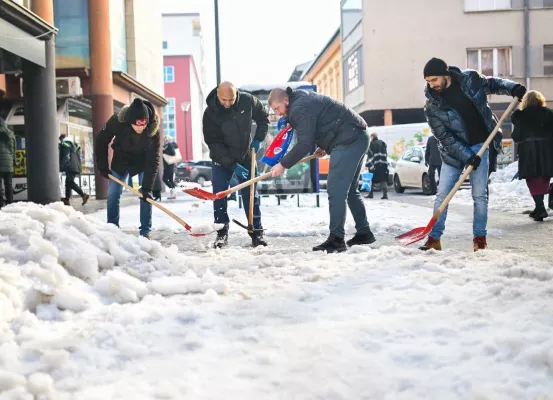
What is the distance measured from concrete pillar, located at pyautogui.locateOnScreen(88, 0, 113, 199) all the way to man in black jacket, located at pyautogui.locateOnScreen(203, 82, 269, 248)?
13.0m

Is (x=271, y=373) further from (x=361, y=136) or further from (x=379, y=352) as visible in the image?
(x=361, y=136)

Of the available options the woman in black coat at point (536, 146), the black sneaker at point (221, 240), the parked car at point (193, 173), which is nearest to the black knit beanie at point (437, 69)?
the black sneaker at point (221, 240)

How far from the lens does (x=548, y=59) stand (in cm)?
3225

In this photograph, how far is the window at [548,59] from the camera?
1267 inches

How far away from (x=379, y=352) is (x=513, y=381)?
57 centimetres

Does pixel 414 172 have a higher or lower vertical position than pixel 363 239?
higher

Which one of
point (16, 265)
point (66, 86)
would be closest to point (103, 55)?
point (66, 86)

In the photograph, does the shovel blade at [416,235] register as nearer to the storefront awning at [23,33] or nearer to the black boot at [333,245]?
the black boot at [333,245]

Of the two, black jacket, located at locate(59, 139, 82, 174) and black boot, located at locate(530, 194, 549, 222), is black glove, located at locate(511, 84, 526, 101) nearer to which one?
black boot, located at locate(530, 194, 549, 222)

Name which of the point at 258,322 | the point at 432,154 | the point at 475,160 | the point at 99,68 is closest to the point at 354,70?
the point at 99,68

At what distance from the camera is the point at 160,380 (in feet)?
8.46

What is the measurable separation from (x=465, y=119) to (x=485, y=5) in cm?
2849

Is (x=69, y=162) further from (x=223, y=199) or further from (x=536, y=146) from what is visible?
(x=536, y=146)

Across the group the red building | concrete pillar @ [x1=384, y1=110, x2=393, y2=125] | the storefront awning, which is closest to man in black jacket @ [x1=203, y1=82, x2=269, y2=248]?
the storefront awning
